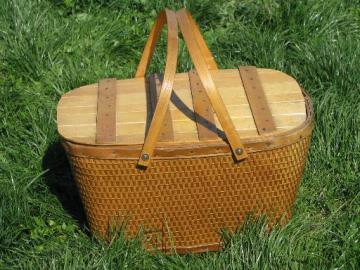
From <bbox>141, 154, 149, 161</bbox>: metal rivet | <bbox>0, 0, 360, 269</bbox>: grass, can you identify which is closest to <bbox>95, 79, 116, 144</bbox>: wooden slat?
<bbox>141, 154, 149, 161</bbox>: metal rivet

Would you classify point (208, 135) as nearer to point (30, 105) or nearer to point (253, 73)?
point (253, 73)

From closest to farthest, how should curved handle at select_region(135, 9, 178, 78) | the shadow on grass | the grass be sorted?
curved handle at select_region(135, 9, 178, 78), the grass, the shadow on grass

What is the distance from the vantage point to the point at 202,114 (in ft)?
9.64

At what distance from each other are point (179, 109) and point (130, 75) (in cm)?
123

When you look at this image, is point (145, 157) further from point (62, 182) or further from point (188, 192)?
point (62, 182)

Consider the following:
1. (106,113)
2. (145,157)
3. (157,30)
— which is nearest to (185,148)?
(145,157)

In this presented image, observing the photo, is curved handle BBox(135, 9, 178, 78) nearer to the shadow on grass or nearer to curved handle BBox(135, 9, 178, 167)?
curved handle BBox(135, 9, 178, 167)

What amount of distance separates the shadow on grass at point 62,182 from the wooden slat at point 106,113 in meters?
0.52

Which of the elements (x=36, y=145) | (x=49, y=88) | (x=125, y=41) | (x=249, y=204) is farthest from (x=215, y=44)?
(x=249, y=204)

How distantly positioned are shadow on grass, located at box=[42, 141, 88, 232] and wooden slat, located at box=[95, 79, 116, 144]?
1.72 feet

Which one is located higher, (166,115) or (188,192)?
(166,115)

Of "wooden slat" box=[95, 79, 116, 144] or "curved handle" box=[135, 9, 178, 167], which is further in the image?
"wooden slat" box=[95, 79, 116, 144]

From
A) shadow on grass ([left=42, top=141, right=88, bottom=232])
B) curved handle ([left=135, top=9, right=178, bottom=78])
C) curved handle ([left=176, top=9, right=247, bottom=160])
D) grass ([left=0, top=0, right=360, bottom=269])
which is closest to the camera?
curved handle ([left=176, top=9, right=247, bottom=160])

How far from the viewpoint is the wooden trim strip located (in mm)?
2836
